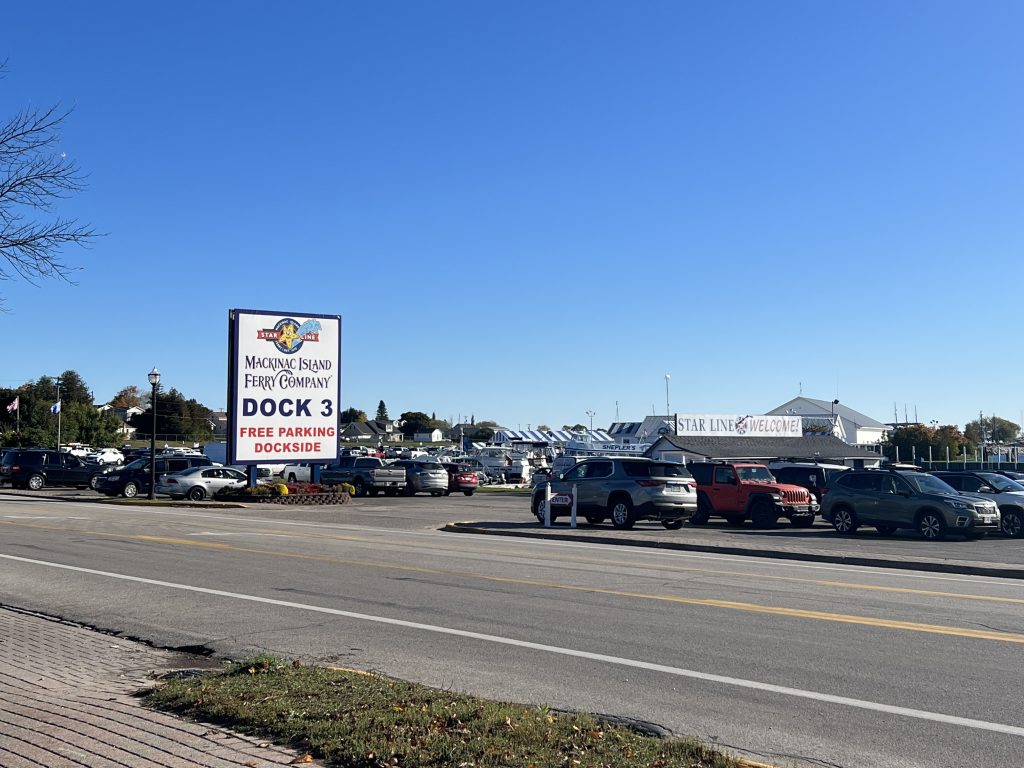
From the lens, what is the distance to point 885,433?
102312 mm

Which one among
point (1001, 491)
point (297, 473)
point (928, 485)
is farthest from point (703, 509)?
point (297, 473)

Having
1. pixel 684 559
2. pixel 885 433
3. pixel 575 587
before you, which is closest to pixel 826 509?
pixel 684 559

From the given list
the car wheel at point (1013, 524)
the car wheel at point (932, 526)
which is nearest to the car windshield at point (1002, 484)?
the car wheel at point (1013, 524)

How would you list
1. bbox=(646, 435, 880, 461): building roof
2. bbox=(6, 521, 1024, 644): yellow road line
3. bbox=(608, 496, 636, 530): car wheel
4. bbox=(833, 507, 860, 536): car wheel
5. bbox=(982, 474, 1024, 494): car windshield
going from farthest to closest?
1. bbox=(646, 435, 880, 461): building roof
2. bbox=(982, 474, 1024, 494): car windshield
3. bbox=(833, 507, 860, 536): car wheel
4. bbox=(608, 496, 636, 530): car wheel
5. bbox=(6, 521, 1024, 644): yellow road line

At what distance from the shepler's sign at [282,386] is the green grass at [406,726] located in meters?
31.2

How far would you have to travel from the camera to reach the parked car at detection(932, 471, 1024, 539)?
25219mm

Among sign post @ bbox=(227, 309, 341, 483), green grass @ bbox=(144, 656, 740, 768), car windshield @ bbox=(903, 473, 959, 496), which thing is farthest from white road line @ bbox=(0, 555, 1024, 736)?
sign post @ bbox=(227, 309, 341, 483)

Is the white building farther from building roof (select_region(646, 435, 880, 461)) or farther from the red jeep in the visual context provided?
the red jeep

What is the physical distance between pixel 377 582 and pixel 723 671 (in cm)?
670

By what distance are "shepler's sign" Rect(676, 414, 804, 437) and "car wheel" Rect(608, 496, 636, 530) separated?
43603 millimetres

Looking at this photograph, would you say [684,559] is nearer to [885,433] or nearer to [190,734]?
[190,734]

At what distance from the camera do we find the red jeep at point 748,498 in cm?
2703

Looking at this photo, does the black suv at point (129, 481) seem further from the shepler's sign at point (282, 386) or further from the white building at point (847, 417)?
the white building at point (847, 417)

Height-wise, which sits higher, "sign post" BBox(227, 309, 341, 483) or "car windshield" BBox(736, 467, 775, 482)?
"sign post" BBox(227, 309, 341, 483)
